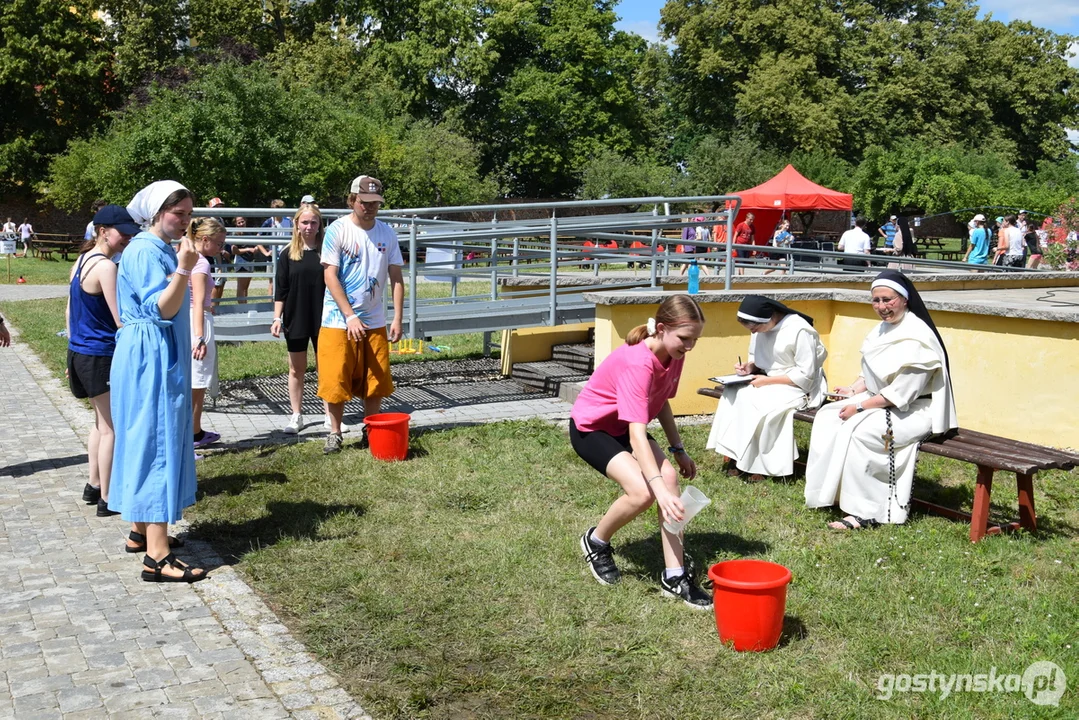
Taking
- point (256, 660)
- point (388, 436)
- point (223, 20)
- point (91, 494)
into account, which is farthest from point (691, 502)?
point (223, 20)

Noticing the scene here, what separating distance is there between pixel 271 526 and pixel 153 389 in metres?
1.30

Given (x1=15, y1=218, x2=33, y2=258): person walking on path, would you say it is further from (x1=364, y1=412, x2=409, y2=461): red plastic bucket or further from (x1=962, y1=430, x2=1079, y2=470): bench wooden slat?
(x1=962, y1=430, x2=1079, y2=470): bench wooden slat

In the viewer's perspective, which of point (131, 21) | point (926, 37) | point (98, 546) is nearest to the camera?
point (98, 546)

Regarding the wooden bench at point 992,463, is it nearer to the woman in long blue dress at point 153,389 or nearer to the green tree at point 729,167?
the woman in long blue dress at point 153,389

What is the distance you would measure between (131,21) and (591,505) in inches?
1812

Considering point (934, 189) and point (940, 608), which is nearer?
point (940, 608)

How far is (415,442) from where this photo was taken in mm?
8180

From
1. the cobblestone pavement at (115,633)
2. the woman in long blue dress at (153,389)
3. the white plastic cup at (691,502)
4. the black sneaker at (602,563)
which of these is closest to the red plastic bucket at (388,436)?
the cobblestone pavement at (115,633)

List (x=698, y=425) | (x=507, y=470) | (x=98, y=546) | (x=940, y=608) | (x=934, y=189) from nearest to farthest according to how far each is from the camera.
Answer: (x=940, y=608)
(x=98, y=546)
(x=507, y=470)
(x=698, y=425)
(x=934, y=189)

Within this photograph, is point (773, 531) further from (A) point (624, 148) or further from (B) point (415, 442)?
(A) point (624, 148)

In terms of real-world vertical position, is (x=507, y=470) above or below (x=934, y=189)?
below

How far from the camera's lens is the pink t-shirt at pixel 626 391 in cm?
488

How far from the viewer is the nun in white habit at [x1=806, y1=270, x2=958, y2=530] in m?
6.23

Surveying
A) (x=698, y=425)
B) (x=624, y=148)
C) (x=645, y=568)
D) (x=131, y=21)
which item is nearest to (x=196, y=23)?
(x=131, y=21)
